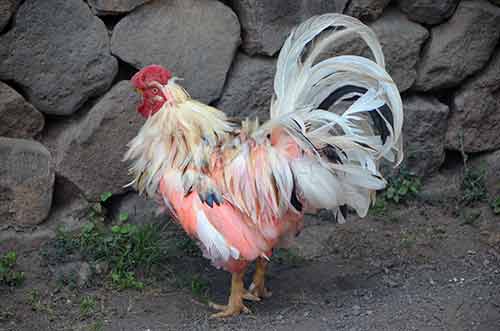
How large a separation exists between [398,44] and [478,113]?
2.39 feet

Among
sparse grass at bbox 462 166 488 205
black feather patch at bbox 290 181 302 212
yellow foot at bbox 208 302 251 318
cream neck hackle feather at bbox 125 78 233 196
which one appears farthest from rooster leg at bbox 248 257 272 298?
sparse grass at bbox 462 166 488 205

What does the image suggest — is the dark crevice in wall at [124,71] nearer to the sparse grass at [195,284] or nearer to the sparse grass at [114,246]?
the sparse grass at [114,246]

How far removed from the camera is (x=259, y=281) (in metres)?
4.48

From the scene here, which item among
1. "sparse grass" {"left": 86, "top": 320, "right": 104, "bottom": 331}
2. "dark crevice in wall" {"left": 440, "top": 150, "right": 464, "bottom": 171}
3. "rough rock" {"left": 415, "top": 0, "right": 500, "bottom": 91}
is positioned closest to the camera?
"sparse grass" {"left": 86, "top": 320, "right": 104, "bottom": 331}

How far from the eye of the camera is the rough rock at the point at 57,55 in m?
4.35

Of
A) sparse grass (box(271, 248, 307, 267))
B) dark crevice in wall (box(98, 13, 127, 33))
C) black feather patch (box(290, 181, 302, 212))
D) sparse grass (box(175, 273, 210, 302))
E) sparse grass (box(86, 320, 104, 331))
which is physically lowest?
sparse grass (box(271, 248, 307, 267))

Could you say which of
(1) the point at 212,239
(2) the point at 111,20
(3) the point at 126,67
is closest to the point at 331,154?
(1) the point at 212,239

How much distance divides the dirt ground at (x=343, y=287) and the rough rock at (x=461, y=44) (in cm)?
78

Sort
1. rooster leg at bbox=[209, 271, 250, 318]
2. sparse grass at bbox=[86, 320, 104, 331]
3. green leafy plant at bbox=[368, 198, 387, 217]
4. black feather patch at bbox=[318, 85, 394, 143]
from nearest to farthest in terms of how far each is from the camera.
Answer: black feather patch at bbox=[318, 85, 394, 143]
sparse grass at bbox=[86, 320, 104, 331]
rooster leg at bbox=[209, 271, 250, 318]
green leafy plant at bbox=[368, 198, 387, 217]

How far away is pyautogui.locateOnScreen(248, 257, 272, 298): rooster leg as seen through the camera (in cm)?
446

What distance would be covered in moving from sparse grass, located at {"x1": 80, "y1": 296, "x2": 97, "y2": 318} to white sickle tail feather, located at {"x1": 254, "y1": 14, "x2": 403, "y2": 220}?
Result: 124 centimetres

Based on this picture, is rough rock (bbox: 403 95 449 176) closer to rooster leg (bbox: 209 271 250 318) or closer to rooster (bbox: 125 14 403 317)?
rooster (bbox: 125 14 403 317)

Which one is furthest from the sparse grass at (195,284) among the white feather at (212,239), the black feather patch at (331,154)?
the black feather patch at (331,154)

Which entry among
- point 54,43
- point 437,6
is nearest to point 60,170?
point 54,43
